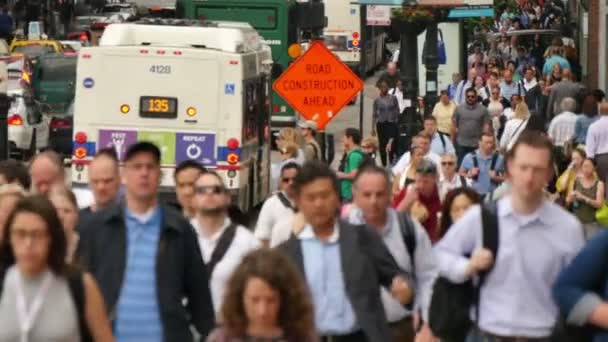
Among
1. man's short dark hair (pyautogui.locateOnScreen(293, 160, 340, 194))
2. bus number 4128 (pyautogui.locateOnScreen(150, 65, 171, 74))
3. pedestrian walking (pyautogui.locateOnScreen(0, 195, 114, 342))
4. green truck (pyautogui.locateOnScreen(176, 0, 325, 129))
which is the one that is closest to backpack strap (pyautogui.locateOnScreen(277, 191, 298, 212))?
man's short dark hair (pyautogui.locateOnScreen(293, 160, 340, 194))

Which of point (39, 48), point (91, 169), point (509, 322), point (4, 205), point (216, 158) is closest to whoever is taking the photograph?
point (509, 322)

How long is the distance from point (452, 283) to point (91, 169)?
278 centimetres

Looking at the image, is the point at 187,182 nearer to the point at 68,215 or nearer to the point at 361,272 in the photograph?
the point at 68,215

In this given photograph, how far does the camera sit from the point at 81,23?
7175 cm

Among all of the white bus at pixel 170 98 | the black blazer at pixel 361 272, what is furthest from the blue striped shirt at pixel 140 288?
the white bus at pixel 170 98

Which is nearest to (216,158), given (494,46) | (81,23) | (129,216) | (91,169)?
(91,169)

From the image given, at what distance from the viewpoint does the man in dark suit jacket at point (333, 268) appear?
29.3ft

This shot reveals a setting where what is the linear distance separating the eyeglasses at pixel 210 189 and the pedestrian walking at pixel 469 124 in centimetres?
1627

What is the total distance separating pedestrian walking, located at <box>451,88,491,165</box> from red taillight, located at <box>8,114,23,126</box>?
10290 millimetres

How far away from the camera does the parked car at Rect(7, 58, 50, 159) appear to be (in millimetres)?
33875

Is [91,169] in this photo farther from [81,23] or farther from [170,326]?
[81,23]

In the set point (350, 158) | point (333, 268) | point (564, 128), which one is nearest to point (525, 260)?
point (333, 268)

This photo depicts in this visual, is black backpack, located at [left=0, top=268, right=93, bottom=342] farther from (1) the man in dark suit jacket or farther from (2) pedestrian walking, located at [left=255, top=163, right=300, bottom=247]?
(2) pedestrian walking, located at [left=255, top=163, right=300, bottom=247]

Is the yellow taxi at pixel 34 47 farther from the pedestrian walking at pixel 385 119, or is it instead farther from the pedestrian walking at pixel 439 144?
A: the pedestrian walking at pixel 439 144
